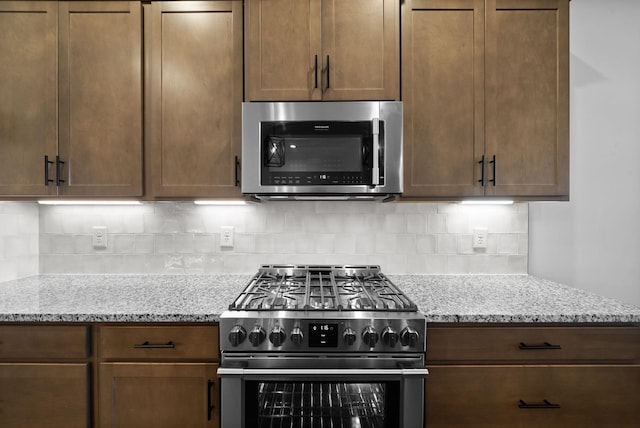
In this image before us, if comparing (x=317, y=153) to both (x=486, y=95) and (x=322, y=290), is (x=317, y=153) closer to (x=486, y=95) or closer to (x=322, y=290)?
(x=322, y=290)

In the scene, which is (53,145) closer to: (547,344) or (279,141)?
(279,141)

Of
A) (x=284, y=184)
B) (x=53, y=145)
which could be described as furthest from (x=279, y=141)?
(x=53, y=145)

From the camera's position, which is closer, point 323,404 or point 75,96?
point 323,404

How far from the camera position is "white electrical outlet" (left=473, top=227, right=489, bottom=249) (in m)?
2.10

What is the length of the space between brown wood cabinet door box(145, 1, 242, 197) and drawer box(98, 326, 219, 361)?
674 millimetres

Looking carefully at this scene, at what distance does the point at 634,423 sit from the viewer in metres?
1.37

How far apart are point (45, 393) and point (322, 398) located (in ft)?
3.44

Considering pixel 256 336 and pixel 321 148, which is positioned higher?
pixel 321 148

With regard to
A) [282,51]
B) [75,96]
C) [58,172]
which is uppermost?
[282,51]

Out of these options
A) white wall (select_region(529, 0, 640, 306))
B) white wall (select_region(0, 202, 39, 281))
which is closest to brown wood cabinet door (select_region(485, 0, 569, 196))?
white wall (select_region(529, 0, 640, 306))

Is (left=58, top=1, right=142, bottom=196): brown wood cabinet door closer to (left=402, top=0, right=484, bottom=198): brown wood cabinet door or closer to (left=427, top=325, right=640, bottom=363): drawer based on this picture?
(left=402, top=0, right=484, bottom=198): brown wood cabinet door

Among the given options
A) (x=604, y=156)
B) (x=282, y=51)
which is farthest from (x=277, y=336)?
(x=604, y=156)

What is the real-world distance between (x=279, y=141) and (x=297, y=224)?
23.3 inches

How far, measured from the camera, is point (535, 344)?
1.37 meters
